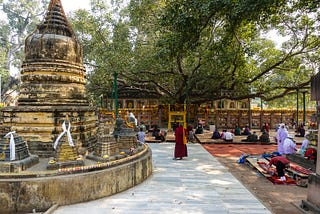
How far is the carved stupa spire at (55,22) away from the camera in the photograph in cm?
815

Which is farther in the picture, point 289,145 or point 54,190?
point 289,145

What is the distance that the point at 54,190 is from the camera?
17.2 feet

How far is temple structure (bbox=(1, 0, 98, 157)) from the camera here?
23.7ft

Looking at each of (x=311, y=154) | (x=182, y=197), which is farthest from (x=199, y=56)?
(x=182, y=197)

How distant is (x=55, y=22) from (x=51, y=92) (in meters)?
2.48

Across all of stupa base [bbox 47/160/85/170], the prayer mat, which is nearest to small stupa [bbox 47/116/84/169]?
stupa base [bbox 47/160/85/170]

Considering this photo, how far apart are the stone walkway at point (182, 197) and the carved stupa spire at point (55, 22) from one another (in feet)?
18.6

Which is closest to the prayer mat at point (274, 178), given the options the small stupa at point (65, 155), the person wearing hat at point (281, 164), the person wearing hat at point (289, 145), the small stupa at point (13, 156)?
the person wearing hat at point (281, 164)

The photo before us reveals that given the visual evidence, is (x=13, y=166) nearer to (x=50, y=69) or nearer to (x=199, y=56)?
(x=50, y=69)

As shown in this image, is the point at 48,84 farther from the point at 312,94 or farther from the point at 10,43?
the point at 10,43

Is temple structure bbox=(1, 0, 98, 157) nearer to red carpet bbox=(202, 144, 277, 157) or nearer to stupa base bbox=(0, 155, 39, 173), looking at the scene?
stupa base bbox=(0, 155, 39, 173)

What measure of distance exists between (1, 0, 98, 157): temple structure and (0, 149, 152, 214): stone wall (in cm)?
188

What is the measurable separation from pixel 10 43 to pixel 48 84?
3155 cm

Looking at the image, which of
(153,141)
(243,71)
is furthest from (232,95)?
(153,141)
